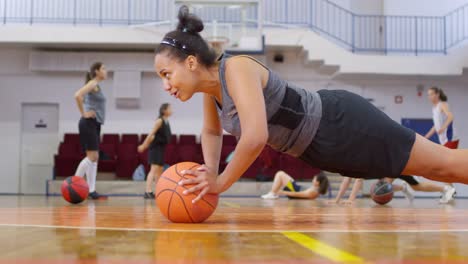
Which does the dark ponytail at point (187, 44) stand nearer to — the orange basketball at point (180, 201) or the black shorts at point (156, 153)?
the orange basketball at point (180, 201)

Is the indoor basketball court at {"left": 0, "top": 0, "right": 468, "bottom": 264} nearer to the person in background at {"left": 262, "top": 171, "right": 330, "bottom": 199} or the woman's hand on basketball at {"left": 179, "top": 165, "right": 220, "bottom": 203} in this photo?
the person in background at {"left": 262, "top": 171, "right": 330, "bottom": 199}

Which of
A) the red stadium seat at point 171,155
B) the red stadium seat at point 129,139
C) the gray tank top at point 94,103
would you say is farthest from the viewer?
the red stadium seat at point 129,139

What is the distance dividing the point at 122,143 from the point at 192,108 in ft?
7.23

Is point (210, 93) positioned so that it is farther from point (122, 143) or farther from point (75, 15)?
point (75, 15)

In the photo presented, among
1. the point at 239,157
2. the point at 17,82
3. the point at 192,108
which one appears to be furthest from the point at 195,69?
the point at 17,82

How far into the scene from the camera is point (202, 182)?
8.38ft

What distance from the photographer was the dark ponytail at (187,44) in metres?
2.48

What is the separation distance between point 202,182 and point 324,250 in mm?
1110

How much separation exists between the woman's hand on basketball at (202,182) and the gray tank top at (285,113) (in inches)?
9.5

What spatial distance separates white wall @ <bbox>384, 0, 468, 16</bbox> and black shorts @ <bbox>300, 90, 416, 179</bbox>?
13.0 m

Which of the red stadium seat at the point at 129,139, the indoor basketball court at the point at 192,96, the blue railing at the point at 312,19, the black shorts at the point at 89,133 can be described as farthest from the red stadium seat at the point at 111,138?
the black shorts at the point at 89,133

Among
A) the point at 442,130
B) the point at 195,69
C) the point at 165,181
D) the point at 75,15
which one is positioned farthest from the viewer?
the point at 75,15

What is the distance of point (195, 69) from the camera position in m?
2.51

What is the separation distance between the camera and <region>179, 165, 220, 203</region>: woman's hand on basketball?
2.53 m
